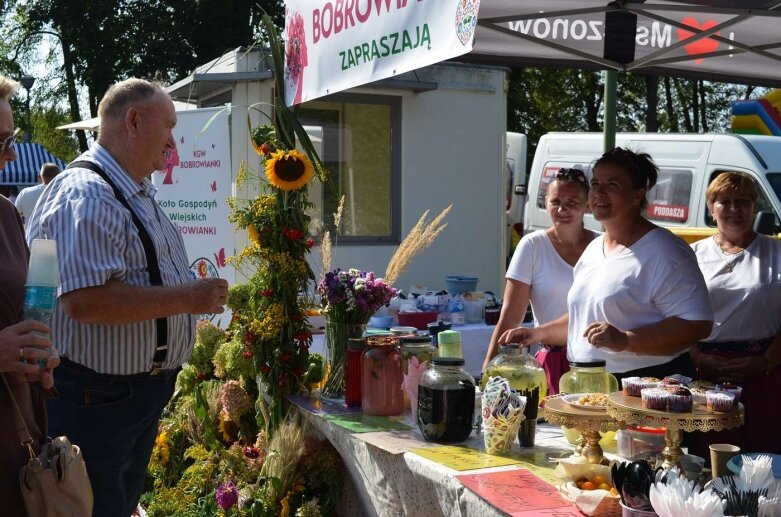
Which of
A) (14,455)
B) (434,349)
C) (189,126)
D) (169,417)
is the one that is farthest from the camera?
(189,126)

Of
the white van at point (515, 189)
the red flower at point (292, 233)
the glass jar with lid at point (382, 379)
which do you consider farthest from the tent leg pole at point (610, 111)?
the white van at point (515, 189)

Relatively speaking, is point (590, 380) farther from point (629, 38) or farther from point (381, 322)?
point (381, 322)

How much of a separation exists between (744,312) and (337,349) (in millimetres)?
1590

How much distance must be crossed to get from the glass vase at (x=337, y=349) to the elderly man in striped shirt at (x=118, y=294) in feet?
2.51

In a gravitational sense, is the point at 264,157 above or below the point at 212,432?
above

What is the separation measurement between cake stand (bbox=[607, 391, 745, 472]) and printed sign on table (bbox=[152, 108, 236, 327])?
15.7ft

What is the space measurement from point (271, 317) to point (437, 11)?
156cm

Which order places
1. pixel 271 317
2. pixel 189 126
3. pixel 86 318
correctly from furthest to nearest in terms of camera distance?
pixel 189 126, pixel 271 317, pixel 86 318

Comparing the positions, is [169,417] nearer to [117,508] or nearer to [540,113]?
[117,508]

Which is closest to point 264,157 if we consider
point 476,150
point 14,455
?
point 14,455

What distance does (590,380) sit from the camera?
2553mm

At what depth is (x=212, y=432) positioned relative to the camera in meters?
3.97

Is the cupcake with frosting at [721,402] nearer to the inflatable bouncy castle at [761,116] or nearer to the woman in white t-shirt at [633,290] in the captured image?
the woman in white t-shirt at [633,290]

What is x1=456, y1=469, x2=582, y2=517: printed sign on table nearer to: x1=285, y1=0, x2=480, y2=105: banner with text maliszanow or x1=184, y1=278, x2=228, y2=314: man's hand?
x1=184, y1=278, x2=228, y2=314: man's hand
